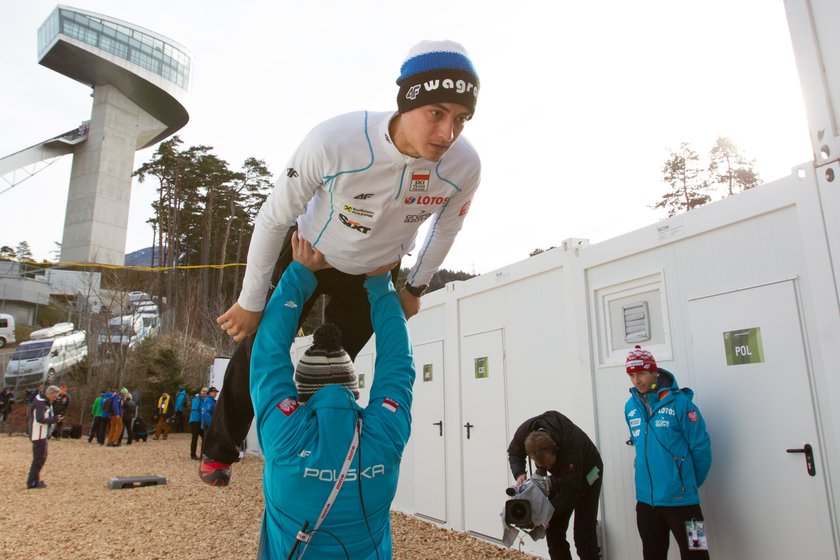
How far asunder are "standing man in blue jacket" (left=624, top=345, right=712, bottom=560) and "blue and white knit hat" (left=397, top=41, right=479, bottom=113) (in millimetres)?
3427

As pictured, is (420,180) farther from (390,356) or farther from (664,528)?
(664,528)

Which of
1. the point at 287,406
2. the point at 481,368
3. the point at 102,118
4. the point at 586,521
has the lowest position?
the point at 586,521

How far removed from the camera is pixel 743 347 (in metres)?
4.26

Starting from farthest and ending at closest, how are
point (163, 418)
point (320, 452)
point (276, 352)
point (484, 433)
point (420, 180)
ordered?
point (163, 418), point (484, 433), point (420, 180), point (276, 352), point (320, 452)

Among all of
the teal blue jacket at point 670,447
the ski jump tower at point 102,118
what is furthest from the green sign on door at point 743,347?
the ski jump tower at point 102,118

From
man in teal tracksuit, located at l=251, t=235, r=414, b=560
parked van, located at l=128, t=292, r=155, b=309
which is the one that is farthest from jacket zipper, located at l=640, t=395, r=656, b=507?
parked van, located at l=128, t=292, r=155, b=309

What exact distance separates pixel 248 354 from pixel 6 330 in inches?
1423

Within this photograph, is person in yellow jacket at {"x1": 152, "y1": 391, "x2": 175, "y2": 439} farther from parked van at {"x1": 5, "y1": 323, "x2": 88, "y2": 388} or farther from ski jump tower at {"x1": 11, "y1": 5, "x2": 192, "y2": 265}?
ski jump tower at {"x1": 11, "y1": 5, "x2": 192, "y2": 265}

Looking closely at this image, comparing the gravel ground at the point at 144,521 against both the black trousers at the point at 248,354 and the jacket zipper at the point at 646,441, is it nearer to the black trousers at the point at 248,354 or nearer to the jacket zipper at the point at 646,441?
the jacket zipper at the point at 646,441

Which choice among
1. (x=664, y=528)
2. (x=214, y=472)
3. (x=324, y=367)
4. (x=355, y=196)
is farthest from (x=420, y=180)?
(x=664, y=528)

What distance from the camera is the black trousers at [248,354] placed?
229cm

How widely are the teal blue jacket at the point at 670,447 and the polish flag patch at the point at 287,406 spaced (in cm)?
348

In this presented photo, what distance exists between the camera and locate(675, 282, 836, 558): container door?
149 inches

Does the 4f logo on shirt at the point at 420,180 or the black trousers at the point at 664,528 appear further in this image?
the black trousers at the point at 664,528
